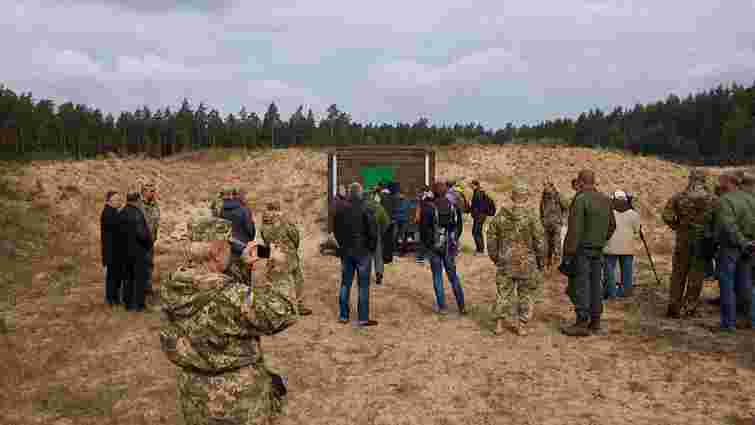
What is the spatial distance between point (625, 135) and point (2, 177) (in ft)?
213

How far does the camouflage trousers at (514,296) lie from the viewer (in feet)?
23.2

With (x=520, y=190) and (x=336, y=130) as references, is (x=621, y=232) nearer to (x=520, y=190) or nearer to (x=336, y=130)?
(x=520, y=190)

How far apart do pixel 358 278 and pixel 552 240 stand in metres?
5.75

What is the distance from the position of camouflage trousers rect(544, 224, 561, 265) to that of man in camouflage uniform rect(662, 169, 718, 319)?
3834 mm

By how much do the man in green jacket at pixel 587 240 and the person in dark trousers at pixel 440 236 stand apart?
1.80 metres

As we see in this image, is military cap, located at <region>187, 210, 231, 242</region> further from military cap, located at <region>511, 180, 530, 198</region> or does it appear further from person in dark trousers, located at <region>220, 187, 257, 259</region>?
person in dark trousers, located at <region>220, 187, 257, 259</region>

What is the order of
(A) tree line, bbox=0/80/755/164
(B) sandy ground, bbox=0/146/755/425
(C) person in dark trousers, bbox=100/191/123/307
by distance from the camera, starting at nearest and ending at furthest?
1. (B) sandy ground, bbox=0/146/755/425
2. (C) person in dark trousers, bbox=100/191/123/307
3. (A) tree line, bbox=0/80/755/164

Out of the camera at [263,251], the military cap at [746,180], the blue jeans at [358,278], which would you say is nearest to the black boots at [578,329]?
the military cap at [746,180]

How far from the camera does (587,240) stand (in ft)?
21.7

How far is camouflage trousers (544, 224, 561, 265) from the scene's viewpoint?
1129 centimetres

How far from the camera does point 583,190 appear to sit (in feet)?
22.3

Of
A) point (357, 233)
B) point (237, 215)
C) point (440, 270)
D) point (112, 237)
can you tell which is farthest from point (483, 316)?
point (112, 237)

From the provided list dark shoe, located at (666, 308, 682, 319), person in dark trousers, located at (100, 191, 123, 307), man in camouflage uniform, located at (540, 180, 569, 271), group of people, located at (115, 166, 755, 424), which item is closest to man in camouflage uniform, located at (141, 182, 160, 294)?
person in dark trousers, located at (100, 191, 123, 307)

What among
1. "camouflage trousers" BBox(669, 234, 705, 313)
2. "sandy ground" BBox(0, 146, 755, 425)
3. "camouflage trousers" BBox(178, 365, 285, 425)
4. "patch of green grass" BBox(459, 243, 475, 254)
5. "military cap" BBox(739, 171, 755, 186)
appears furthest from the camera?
"patch of green grass" BBox(459, 243, 475, 254)
